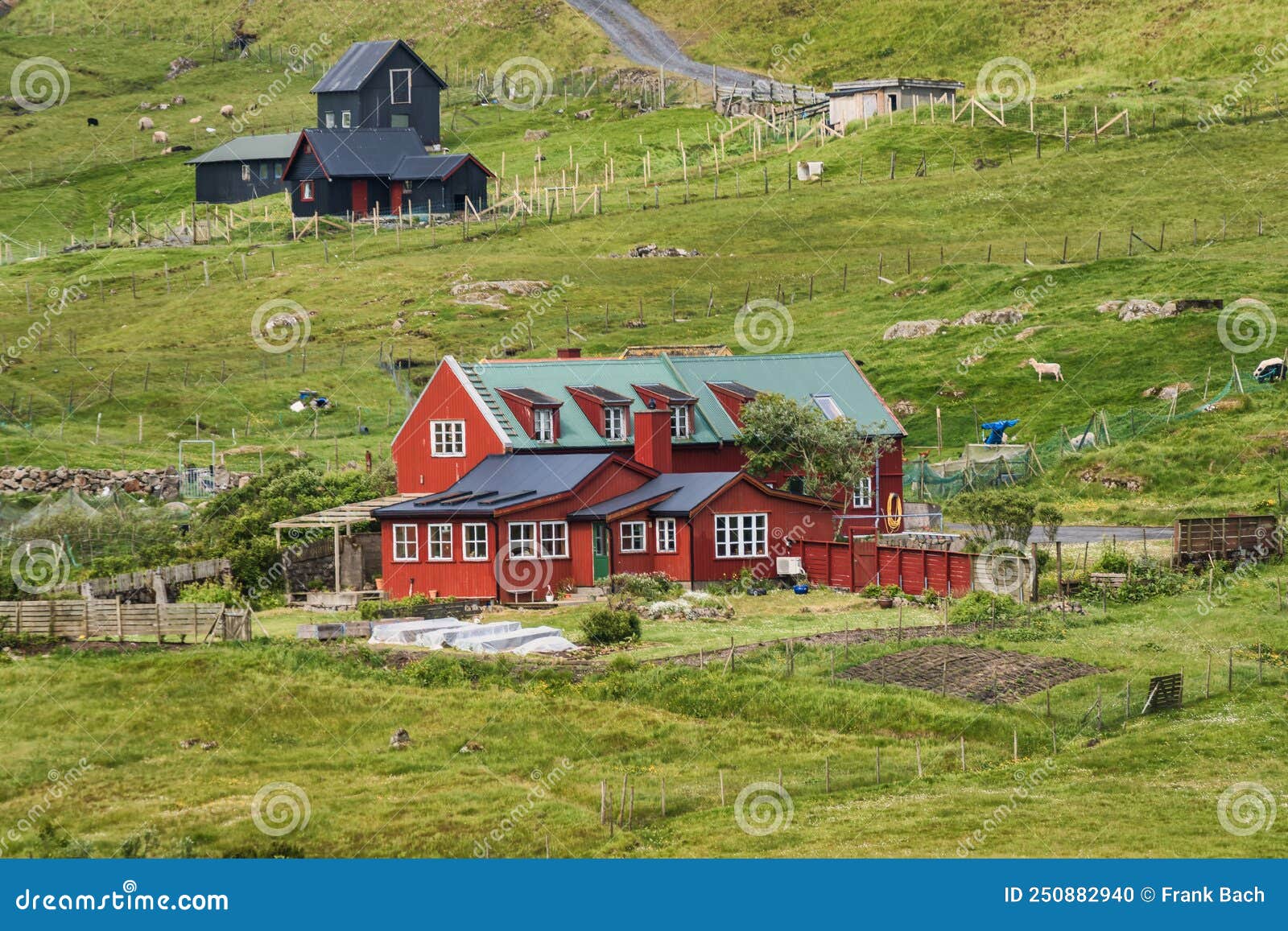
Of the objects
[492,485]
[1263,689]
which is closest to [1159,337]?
[492,485]

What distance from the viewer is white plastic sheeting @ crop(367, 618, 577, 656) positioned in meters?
44.2

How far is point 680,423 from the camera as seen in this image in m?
61.5

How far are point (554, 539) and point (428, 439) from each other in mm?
8457

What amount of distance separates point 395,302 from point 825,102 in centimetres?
5614

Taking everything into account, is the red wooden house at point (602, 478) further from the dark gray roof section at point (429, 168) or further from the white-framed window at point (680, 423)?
the dark gray roof section at point (429, 168)

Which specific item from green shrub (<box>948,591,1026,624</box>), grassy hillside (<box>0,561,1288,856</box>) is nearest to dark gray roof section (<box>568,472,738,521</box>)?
green shrub (<box>948,591,1026,624</box>)

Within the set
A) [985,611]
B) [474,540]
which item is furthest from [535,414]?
[985,611]

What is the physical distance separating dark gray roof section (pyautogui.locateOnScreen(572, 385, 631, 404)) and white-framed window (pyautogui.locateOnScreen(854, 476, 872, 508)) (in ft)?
28.6

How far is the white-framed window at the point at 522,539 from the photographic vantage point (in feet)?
178

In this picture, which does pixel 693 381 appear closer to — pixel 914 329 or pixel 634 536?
pixel 634 536

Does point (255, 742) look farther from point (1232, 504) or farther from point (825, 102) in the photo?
point (825, 102)

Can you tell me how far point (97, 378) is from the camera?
8612cm

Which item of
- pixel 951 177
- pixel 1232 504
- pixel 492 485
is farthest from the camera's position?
pixel 951 177

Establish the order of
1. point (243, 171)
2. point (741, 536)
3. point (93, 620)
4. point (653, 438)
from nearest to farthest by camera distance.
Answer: point (93, 620) < point (741, 536) < point (653, 438) < point (243, 171)
